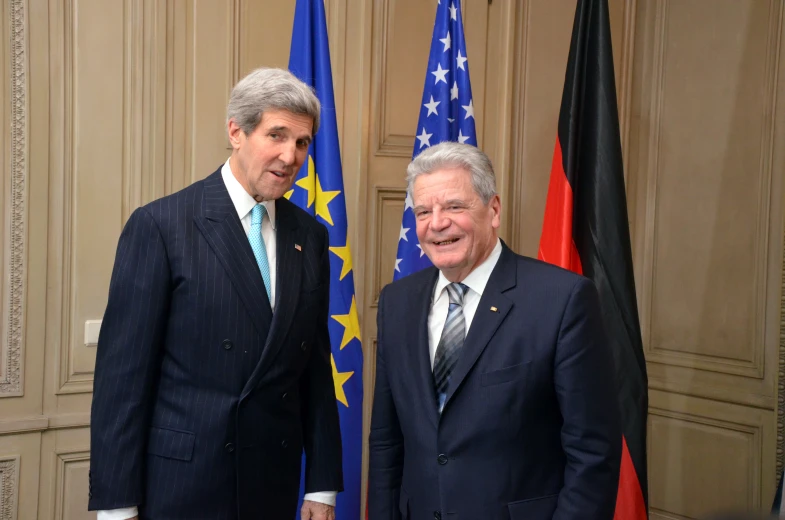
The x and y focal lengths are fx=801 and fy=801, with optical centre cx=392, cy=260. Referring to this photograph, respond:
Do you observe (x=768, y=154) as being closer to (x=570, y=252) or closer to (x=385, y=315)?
(x=570, y=252)

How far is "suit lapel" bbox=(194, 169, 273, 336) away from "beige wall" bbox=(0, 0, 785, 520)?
4.40 ft

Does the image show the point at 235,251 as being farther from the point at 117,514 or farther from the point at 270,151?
the point at 117,514

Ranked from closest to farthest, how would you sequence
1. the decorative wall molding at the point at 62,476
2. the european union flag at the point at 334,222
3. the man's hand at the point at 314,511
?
the man's hand at the point at 314,511
the decorative wall molding at the point at 62,476
the european union flag at the point at 334,222

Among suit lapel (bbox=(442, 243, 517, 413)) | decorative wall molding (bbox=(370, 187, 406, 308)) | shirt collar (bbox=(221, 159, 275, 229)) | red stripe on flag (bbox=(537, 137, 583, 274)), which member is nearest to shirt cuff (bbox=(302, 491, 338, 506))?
suit lapel (bbox=(442, 243, 517, 413))

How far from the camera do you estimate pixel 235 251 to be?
1925 millimetres

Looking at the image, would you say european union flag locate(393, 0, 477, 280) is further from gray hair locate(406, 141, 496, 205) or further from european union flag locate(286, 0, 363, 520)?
gray hair locate(406, 141, 496, 205)

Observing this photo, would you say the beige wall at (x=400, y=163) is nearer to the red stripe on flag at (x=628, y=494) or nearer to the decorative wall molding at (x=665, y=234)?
the decorative wall molding at (x=665, y=234)

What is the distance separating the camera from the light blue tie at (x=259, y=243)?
1.99 meters

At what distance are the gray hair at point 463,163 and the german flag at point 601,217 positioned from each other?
5.01 ft

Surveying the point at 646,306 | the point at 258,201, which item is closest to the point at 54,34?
the point at 258,201

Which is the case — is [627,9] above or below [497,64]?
above

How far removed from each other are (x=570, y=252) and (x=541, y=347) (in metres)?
1.65

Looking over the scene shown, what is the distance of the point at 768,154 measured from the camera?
373 centimetres

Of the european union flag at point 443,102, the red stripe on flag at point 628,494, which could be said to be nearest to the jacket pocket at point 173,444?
the european union flag at point 443,102
